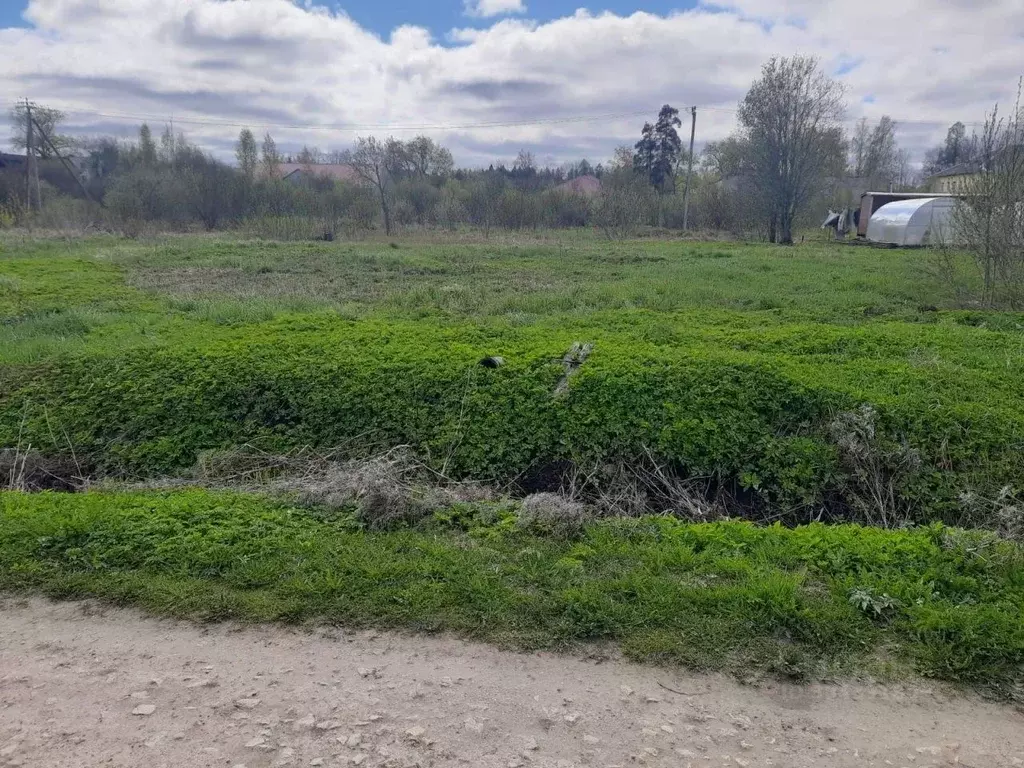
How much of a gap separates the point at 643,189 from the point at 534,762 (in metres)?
45.0

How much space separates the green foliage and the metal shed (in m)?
30.3

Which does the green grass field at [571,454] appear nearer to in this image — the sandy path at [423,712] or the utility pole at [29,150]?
the sandy path at [423,712]

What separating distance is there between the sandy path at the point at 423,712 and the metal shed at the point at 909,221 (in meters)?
31.6

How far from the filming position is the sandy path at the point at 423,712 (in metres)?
2.84

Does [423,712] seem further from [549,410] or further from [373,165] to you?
[373,165]

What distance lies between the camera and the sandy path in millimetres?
2838

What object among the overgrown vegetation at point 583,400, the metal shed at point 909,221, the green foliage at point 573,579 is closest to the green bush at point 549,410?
the overgrown vegetation at point 583,400

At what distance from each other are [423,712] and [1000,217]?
1484 centimetres

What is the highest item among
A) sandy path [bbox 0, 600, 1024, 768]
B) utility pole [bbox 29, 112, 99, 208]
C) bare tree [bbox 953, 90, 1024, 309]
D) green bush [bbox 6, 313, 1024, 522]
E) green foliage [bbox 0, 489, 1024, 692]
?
utility pole [bbox 29, 112, 99, 208]

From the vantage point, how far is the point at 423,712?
10.1 ft

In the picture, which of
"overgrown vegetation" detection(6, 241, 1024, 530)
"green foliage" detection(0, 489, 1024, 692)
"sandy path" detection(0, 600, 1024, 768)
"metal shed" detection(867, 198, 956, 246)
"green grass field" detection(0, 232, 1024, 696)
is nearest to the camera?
"sandy path" detection(0, 600, 1024, 768)

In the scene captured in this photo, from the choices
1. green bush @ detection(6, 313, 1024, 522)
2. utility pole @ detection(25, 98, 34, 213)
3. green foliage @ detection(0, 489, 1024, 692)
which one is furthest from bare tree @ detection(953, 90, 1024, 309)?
utility pole @ detection(25, 98, 34, 213)

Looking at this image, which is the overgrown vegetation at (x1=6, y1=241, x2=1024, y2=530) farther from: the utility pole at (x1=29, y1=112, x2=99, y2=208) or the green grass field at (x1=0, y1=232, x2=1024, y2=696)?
the utility pole at (x1=29, y1=112, x2=99, y2=208)

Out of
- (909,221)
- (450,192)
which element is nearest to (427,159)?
(450,192)
